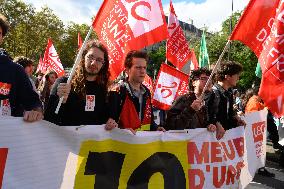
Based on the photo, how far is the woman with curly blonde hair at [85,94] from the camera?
358 centimetres

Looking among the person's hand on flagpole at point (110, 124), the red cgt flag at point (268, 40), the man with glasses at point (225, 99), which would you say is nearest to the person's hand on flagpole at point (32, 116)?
the person's hand on flagpole at point (110, 124)

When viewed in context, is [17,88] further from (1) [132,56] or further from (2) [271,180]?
(2) [271,180]

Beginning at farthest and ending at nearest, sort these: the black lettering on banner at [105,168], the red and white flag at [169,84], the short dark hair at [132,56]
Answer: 1. the red and white flag at [169,84]
2. the short dark hair at [132,56]
3. the black lettering on banner at [105,168]

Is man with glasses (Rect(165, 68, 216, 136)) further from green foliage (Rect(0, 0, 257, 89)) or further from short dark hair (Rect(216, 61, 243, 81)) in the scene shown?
green foliage (Rect(0, 0, 257, 89))

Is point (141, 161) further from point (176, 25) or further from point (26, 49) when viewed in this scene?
point (26, 49)

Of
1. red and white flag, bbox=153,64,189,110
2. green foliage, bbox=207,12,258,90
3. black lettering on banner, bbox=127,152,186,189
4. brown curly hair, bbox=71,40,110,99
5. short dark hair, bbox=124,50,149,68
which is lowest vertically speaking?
black lettering on banner, bbox=127,152,186,189

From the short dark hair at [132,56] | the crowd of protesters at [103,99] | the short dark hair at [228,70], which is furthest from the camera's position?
the short dark hair at [228,70]

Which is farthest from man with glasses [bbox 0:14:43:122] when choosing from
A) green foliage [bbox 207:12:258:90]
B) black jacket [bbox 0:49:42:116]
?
green foliage [bbox 207:12:258:90]

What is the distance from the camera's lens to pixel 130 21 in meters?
4.76

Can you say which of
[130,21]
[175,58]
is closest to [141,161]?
[130,21]

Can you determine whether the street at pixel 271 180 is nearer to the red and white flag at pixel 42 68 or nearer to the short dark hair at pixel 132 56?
the short dark hair at pixel 132 56

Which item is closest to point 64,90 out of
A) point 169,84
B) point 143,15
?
point 143,15

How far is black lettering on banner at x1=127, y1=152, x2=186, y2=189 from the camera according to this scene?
375 cm

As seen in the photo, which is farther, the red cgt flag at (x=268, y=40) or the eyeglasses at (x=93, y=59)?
the red cgt flag at (x=268, y=40)
